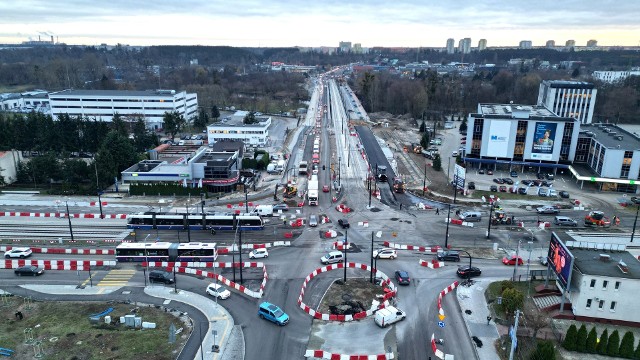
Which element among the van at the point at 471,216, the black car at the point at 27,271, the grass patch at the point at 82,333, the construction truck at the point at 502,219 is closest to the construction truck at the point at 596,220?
the construction truck at the point at 502,219

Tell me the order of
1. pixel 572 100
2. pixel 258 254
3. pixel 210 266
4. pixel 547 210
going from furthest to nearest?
pixel 572 100
pixel 547 210
pixel 258 254
pixel 210 266

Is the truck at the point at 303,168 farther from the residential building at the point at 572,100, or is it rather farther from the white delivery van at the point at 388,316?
the residential building at the point at 572,100

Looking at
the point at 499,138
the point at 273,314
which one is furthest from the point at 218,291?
the point at 499,138

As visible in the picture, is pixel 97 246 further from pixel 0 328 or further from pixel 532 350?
pixel 532 350

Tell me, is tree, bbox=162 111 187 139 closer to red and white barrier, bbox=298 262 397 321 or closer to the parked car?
red and white barrier, bbox=298 262 397 321

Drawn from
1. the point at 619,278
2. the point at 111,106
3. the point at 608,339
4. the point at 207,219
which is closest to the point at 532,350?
the point at 608,339

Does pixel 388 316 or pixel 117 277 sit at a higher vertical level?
pixel 388 316

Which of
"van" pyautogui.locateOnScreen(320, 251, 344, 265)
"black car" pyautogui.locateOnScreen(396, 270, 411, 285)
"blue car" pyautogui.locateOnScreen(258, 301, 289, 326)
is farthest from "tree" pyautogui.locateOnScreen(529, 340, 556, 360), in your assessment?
"van" pyautogui.locateOnScreen(320, 251, 344, 265)

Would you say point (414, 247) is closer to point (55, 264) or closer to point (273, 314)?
point (273, 314)
